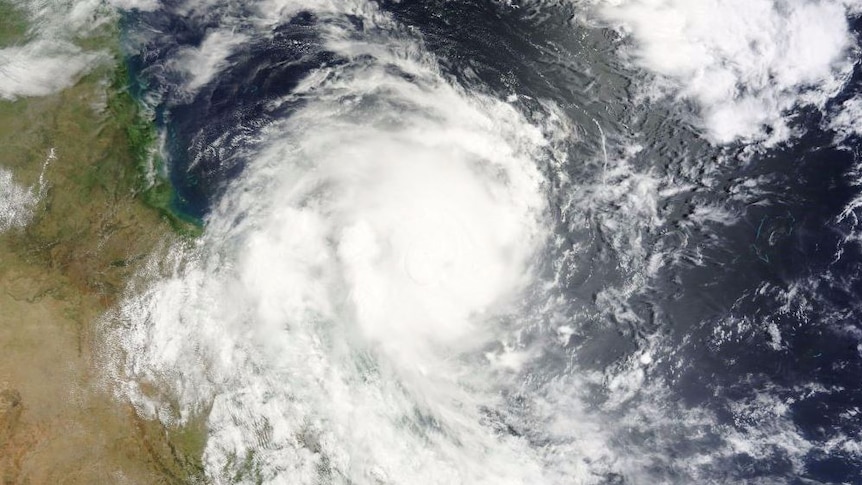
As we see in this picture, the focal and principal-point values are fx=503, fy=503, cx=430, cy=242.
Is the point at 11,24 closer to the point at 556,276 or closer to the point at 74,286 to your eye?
the point at 74,286

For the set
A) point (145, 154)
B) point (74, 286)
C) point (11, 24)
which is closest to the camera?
point (74, 286)

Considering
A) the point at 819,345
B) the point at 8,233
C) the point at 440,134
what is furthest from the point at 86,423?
the point at 819,345

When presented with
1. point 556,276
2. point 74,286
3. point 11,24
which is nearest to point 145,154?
point 74,286

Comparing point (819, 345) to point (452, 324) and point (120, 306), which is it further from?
point (120, 306)

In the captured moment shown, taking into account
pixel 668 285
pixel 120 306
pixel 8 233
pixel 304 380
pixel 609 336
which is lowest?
pixel 8 233

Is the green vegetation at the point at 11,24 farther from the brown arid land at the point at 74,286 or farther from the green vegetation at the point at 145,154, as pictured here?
the green vegetation at the point at 145,154

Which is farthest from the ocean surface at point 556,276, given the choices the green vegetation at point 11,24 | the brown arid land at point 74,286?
the green vegetation at point 11,24
